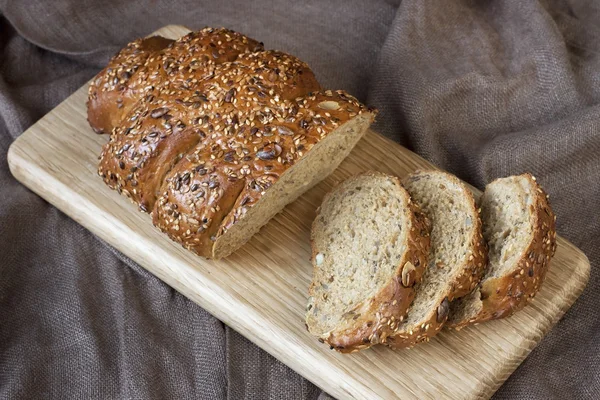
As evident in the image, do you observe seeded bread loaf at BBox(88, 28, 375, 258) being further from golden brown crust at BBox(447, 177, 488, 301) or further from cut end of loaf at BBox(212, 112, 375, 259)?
golden brown crust at BBox(447, 177, 488, 301)

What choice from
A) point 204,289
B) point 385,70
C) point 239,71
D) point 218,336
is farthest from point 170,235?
point 385,70

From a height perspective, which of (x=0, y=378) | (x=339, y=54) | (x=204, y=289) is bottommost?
(x=0, y=378)

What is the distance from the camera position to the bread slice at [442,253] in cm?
338

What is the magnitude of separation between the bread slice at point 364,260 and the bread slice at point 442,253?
9 cm

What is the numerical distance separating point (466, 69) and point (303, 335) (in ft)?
6.32

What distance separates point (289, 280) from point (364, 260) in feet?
1.32

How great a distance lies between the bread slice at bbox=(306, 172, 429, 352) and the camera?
10.9ft

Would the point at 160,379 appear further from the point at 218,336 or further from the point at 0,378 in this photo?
the point at 0,378

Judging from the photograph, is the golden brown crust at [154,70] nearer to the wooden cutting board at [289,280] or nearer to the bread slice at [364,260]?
the wooden cutting board at [289,280]

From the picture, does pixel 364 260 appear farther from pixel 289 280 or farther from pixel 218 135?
pixel 218 135

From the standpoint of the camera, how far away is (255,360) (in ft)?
12.3

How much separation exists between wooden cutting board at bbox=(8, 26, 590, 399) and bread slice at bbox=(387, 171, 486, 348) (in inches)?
7.5

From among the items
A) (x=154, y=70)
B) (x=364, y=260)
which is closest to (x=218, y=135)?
(x=154, y=70)

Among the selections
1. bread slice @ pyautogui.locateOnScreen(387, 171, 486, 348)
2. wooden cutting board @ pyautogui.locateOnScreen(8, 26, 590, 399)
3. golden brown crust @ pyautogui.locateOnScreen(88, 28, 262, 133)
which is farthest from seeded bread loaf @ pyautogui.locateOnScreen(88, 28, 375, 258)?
bread slice @ pyautogui.locateOnScreen(387, 171, 486, 348)
